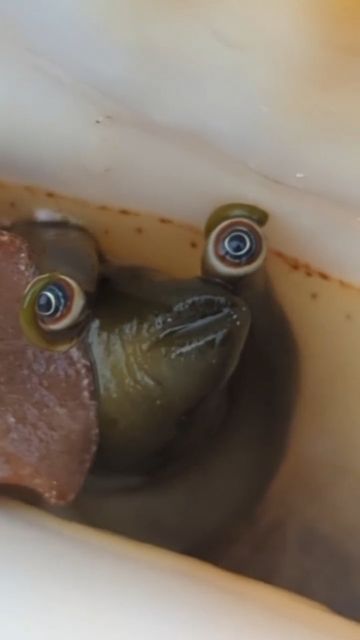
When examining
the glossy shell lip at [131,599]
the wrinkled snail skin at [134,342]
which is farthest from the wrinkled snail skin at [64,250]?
the glossy shell lip at [131,599]

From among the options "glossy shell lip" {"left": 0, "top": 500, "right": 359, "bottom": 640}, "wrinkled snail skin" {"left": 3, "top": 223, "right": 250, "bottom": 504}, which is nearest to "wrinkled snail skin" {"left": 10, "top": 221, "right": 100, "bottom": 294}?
"wrinkled snail skin" {"left": 3, "top": 223, "right": 250, "bottom": 504}

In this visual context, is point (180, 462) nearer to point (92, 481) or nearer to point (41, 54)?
point (92, 481)

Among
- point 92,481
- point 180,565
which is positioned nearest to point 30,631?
point 180,565

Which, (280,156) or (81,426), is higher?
(280,156)

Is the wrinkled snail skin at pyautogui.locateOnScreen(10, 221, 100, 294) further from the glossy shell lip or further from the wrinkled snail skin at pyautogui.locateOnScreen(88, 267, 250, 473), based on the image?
the glossy shell lip

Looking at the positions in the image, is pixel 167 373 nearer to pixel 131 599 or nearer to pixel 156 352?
pixel 156 352

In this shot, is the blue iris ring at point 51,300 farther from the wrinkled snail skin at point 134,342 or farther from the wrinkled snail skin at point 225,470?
the wrinkled snail skin at point 225,470
